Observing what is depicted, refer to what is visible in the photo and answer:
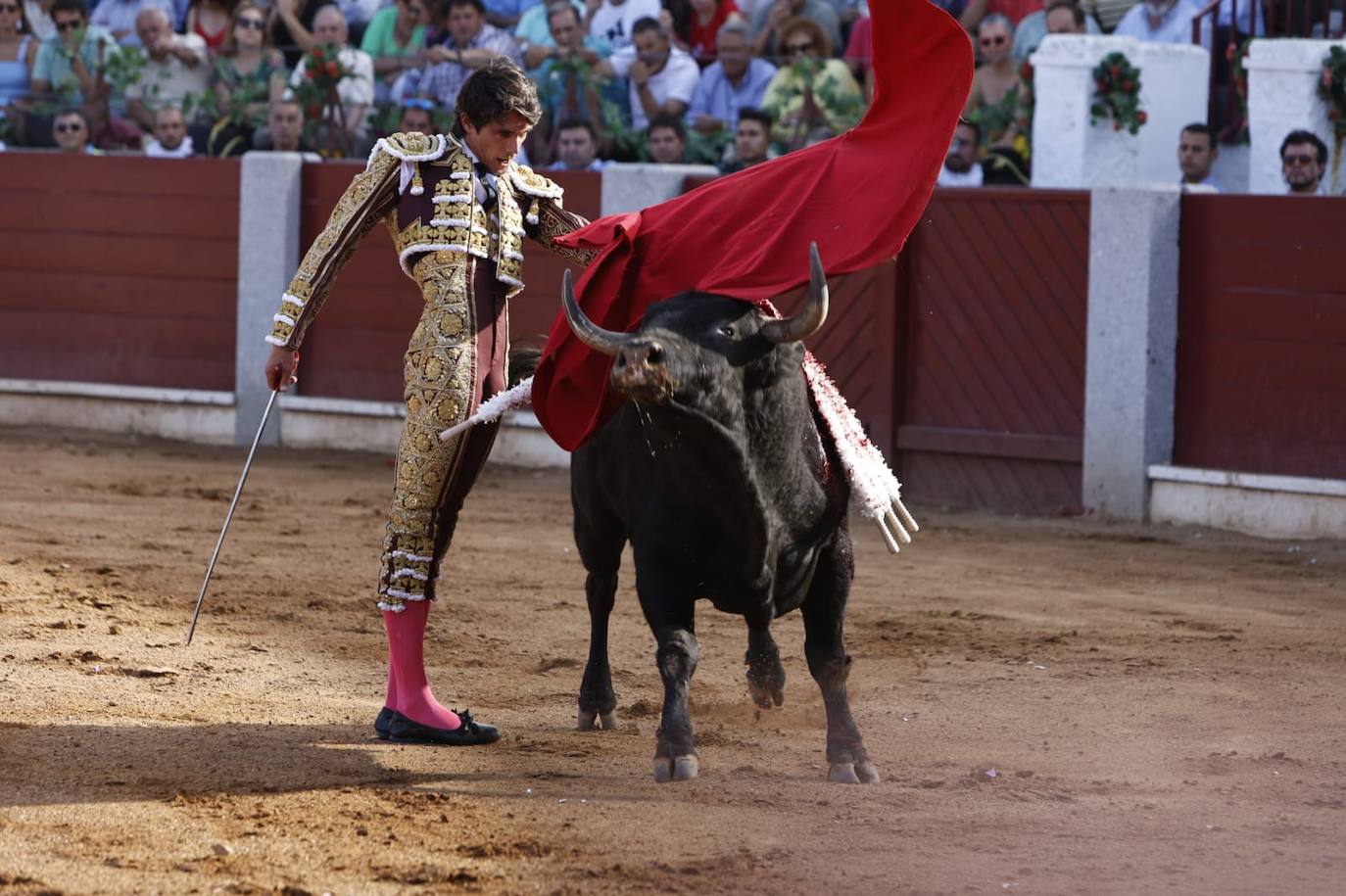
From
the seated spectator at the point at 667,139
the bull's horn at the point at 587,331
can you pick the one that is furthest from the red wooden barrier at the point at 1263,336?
the bull's horn at the point at 587,331

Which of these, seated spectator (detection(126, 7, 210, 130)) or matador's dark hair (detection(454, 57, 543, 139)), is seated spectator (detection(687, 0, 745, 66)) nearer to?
seated spectator (detection(126, 7, 210, 130))

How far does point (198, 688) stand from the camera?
182 inches

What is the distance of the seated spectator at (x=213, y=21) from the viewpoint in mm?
10984

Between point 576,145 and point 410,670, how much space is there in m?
5.24

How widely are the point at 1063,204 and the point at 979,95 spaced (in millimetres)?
1228

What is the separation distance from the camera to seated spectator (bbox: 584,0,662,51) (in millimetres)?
9766

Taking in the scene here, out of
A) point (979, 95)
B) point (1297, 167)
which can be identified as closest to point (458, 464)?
point (1297, 167)

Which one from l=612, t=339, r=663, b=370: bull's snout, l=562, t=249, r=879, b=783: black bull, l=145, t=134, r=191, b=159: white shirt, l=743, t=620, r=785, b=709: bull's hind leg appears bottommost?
l=743, t=620, r=785, b=709: bull's hind leg

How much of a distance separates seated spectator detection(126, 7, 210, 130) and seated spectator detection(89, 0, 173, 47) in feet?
1.51

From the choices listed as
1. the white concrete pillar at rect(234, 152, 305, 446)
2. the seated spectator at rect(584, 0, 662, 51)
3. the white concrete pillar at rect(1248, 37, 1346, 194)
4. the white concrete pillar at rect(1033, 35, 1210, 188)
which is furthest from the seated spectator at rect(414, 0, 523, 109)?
the white concrete pillar at rect(1248, 37, 1346, 194)

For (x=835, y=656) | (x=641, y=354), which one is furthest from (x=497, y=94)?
(x=835, y=656)

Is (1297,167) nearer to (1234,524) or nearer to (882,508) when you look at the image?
(1234,524)

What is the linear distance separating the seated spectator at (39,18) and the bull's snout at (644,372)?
29.2 feet

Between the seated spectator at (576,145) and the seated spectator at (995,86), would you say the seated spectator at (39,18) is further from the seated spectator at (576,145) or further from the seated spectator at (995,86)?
the seated spectator at (995,86)
